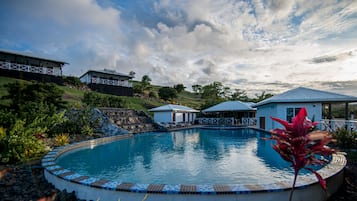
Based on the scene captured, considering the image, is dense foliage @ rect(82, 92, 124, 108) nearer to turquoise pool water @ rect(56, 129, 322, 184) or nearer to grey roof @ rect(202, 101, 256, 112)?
A: turquoise pool water @ rect(56, 129, 322, 184)

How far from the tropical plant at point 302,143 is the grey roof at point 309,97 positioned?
41.4 feet

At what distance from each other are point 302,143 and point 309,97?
1317 centimetres

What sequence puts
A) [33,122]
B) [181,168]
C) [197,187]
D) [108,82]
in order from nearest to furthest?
[197,187]
[181,168]
[33,122]
[108,82]

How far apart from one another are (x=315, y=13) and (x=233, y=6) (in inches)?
138

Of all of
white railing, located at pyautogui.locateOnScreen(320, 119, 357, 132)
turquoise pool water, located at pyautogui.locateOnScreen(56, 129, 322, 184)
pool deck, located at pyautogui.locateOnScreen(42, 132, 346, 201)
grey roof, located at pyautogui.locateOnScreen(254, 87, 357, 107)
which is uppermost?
grey roof, located at pyautogui.locateOnScreen(254, 87, 357, 107)

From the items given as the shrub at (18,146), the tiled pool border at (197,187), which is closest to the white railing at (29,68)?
the shrub at (18,146)

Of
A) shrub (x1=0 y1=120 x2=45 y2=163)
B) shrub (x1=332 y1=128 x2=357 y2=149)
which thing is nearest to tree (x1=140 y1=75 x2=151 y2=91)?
shrub (x1=0 y1=120 x2=45 y2=163)

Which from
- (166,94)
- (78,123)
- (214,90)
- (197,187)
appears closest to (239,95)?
(214,90)

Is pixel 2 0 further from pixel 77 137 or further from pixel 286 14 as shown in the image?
pixel 286 14

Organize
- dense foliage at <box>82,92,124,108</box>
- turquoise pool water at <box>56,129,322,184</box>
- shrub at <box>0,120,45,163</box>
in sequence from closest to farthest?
turquoise pool water at <box>56,129,322,184</box> < shrub at <box>0,120,45,163</box> < dense foliage at <box>82,92,124,108</box>

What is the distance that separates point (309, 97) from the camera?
12578mm

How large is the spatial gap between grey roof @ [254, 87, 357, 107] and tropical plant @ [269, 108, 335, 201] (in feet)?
41.4

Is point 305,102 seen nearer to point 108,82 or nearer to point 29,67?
point 108,82

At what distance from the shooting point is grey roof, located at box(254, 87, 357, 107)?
11.6 meters
